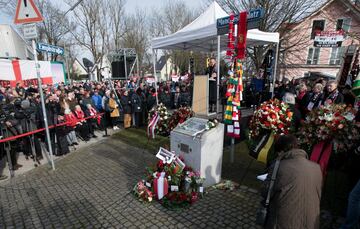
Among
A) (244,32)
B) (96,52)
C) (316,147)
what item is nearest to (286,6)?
(244,32)

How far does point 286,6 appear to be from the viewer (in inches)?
557

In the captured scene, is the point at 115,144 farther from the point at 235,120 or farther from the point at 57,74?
the point at 57,74

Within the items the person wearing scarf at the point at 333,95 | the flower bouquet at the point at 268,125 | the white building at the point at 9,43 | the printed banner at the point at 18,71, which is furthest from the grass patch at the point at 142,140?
the white building at the point at 9,43

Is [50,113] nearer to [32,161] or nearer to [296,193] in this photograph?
[32,161]

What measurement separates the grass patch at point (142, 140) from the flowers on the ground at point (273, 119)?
297 centimetres

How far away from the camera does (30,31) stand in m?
4.96

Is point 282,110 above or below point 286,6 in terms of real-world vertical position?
below

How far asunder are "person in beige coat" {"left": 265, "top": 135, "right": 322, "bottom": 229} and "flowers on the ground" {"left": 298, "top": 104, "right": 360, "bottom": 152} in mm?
1758

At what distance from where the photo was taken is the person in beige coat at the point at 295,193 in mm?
2105

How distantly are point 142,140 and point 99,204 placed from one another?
4052 mm

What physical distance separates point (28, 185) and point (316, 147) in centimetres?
617

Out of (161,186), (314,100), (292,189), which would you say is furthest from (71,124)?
(314,100)

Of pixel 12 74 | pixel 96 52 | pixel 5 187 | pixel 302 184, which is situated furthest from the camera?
pixel 96 52

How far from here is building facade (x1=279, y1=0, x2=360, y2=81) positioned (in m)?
9.86
